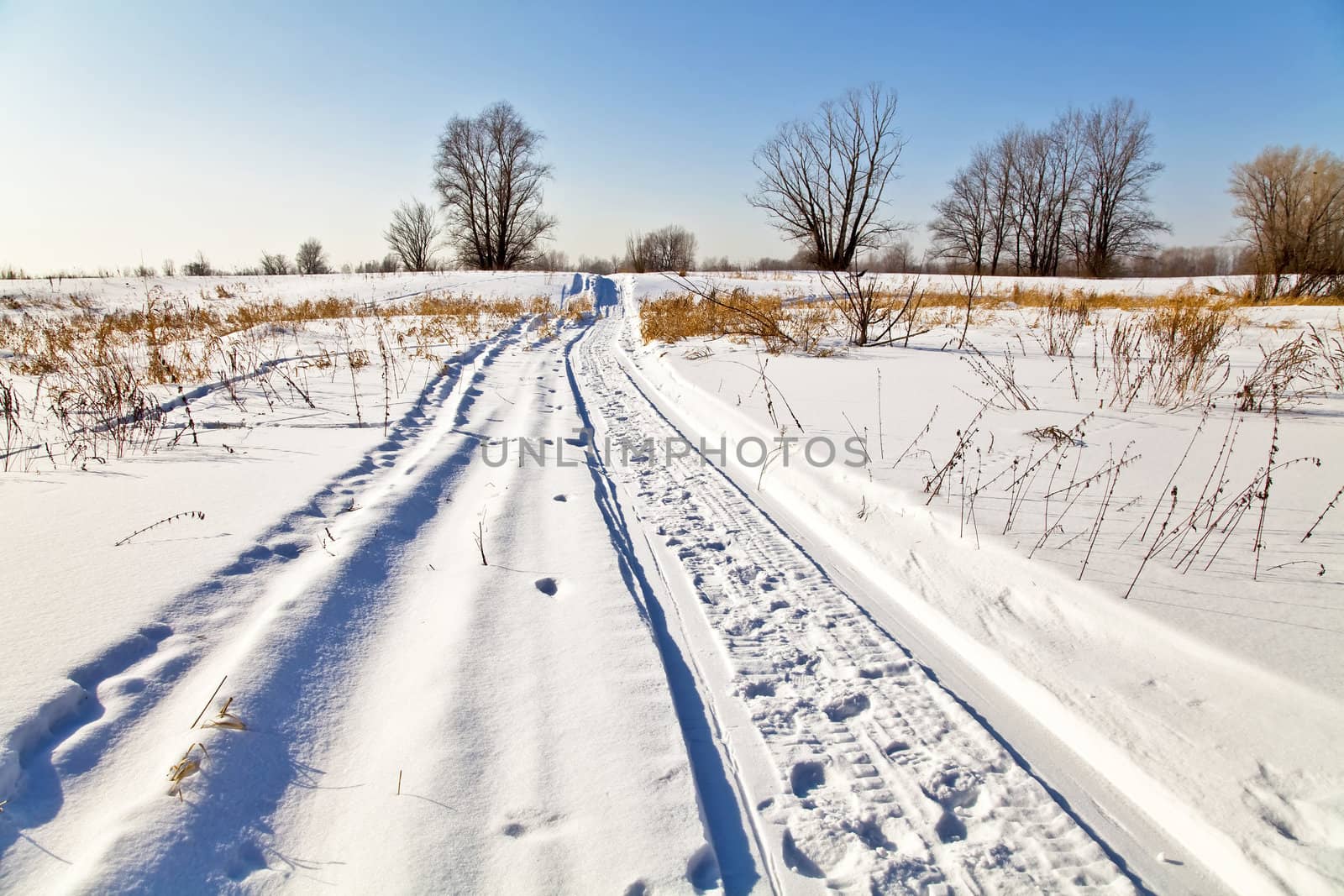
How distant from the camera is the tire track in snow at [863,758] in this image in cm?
142

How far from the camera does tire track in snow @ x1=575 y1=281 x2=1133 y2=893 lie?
55.8 inches

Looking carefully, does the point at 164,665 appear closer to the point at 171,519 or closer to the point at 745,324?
the point at 171,519

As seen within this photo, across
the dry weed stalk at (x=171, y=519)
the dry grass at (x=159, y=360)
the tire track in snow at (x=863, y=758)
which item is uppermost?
the dry grass at (x=159, y=360)

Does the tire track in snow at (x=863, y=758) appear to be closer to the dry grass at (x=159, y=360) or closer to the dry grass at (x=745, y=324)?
the dry grass at (x=159, y=360)

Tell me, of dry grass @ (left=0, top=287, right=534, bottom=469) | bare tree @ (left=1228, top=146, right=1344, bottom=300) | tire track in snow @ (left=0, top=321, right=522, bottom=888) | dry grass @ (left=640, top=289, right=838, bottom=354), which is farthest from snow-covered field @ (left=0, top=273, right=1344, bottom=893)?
bare tree @ (left=1228, top=146, right=1344, bottom=300)

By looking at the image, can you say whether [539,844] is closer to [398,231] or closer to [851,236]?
Result: [851,236]

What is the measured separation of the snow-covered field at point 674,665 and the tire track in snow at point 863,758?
0.01m

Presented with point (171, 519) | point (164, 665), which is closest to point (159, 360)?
point (171, 519)

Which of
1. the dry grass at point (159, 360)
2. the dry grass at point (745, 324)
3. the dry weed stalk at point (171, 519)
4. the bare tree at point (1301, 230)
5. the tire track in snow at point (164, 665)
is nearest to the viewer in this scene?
the tire track in snow at point (164, 665)

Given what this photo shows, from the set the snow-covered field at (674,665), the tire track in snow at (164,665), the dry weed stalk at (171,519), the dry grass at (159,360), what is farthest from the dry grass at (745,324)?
the dry weed stalk at (171,519)

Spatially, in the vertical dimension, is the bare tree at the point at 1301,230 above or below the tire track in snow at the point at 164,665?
above

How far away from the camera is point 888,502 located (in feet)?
10.7

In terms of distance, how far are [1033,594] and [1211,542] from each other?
2.94 ft

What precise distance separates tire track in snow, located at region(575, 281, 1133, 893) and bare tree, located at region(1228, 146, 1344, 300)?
17024 millimetres
